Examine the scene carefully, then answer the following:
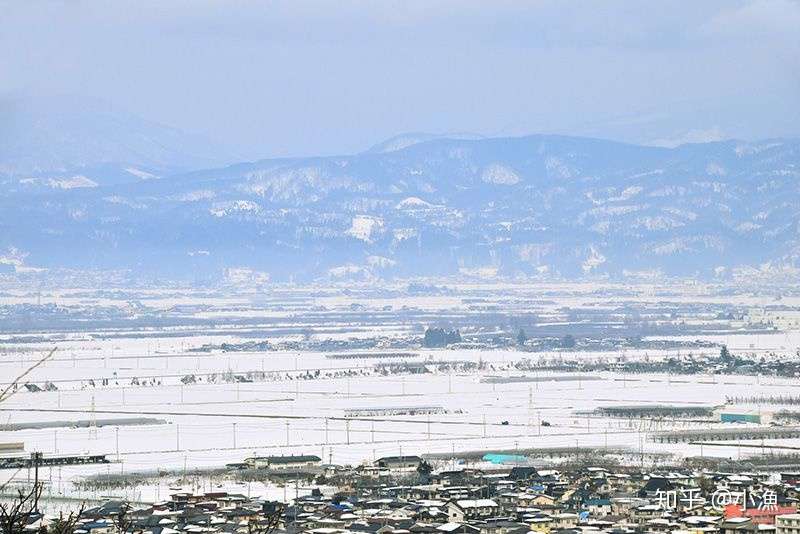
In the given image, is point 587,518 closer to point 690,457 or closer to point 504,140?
point 690,457

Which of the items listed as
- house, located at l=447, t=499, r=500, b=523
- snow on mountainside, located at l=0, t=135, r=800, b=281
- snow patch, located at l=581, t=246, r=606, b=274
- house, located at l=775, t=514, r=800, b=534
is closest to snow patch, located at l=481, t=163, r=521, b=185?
snow on mountainside, located at l=0, t=135, r=800, b=281

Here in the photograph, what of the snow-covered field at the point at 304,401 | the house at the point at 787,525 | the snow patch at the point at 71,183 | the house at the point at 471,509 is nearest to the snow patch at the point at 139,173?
the snow patch at the point at 71,183

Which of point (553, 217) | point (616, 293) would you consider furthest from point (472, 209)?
point (616, 293)

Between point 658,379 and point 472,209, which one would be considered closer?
point 658,379

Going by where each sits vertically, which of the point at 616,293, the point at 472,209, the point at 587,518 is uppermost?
the point at 472,209

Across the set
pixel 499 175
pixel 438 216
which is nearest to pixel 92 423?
pixel 438 216

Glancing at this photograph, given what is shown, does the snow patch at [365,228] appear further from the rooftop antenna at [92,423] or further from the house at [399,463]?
the house at [399,463]
